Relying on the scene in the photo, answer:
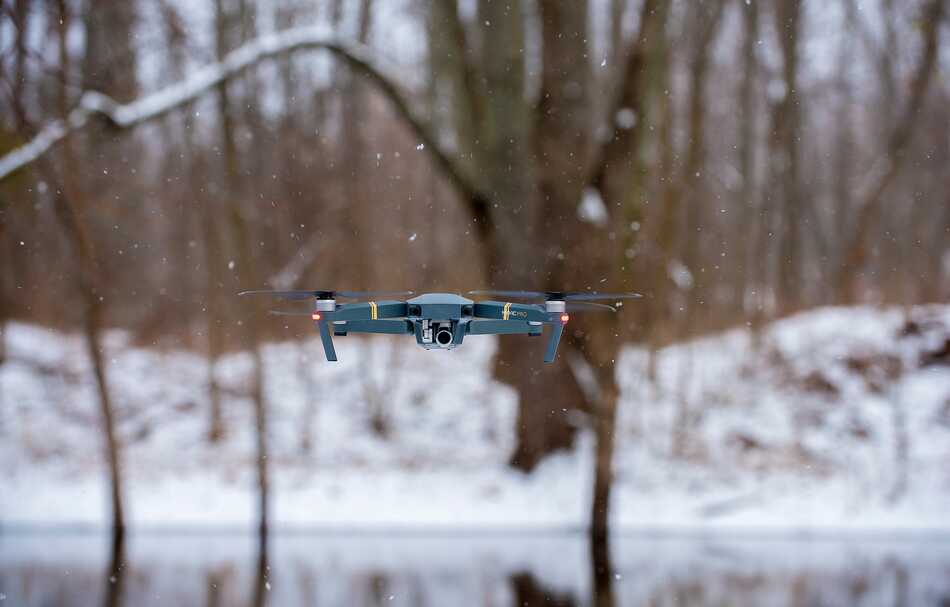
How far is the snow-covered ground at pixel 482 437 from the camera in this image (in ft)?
29.3

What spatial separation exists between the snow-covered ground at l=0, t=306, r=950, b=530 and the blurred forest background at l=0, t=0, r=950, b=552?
497 mm

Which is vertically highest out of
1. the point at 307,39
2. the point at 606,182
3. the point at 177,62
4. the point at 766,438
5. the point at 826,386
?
the point at 177,62

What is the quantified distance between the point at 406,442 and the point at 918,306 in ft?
23.7

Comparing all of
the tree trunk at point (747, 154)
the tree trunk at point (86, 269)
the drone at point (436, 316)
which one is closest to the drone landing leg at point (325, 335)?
the drone at point (436, 316)

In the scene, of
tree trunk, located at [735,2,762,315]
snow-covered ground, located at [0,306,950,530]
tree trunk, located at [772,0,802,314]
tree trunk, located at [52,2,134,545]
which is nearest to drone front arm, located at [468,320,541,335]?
snow-covered ground, located at [0,306,950,530]

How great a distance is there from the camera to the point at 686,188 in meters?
10.4

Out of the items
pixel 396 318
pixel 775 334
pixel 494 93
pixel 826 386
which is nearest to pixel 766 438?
pixel 826 386

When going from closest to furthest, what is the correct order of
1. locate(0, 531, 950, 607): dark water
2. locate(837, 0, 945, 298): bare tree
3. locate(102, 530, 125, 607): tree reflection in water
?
locate(102, 530, 125, 607): tree reflection in water, locate(0, 531, 950, 607): dark water, locate(837, 0, 945, 298): bare tree

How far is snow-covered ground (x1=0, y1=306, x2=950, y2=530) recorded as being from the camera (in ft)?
29.3

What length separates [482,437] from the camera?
33.2 feet

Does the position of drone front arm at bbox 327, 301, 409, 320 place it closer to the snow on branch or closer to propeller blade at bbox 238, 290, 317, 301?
propeller blade at bbox 238, 290, 317, 301

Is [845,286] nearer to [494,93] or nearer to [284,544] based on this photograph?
[494,93]

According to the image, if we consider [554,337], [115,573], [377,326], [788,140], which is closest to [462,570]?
[115,573]

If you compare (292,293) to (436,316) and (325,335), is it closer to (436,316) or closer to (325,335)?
(325,335)
